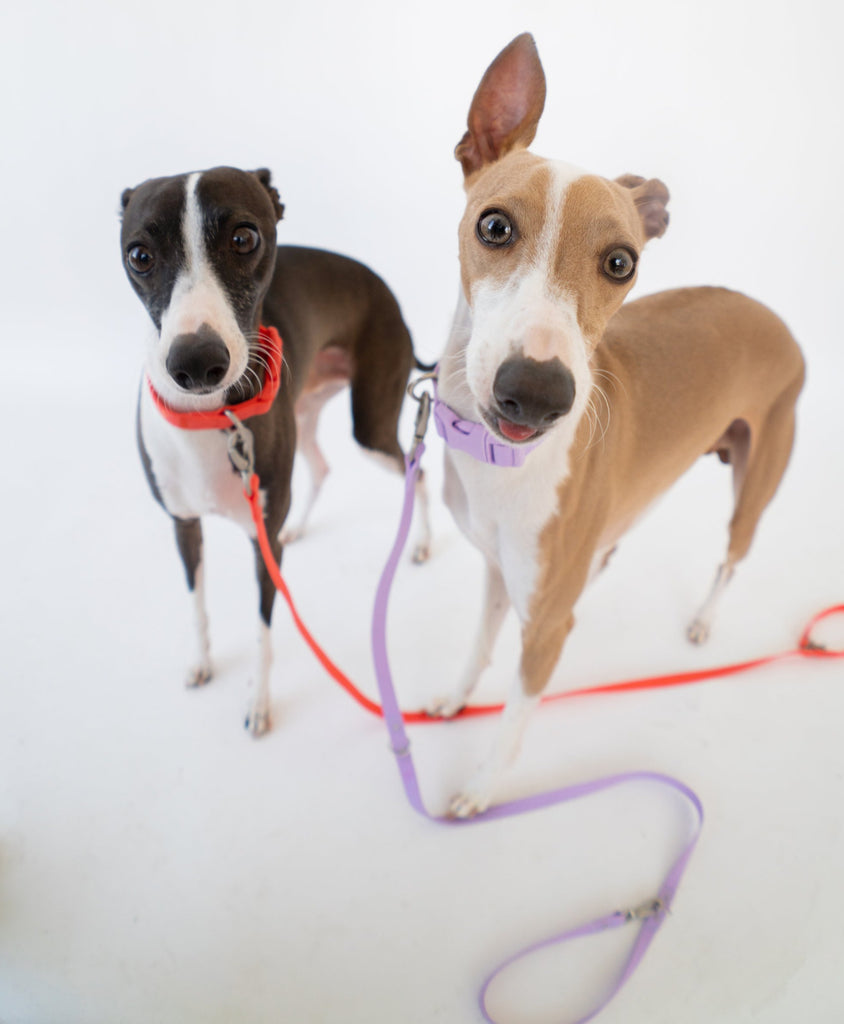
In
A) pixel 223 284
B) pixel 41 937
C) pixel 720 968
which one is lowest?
pixel 41 937

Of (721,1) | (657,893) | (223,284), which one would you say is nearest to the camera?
(223,284)

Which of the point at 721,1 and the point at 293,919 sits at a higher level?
the point at 721,1

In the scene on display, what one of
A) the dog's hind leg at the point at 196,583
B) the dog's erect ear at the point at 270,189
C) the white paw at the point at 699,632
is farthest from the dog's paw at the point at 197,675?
the white paw at the point at 699,632

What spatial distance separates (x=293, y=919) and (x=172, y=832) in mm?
449

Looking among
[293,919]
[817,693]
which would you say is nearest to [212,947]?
[293,919]

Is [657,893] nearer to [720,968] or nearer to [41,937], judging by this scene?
[720,968]

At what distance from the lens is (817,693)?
2.43 m

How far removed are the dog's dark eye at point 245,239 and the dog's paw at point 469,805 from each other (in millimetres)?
1627

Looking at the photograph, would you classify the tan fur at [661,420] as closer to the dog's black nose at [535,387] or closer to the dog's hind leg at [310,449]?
the dog's black nose at [535,387]

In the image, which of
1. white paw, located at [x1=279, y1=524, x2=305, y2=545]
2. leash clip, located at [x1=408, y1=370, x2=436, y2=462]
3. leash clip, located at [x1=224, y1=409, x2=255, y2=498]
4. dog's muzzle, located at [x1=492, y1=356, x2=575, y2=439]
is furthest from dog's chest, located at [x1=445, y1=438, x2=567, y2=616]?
white paw, located at [x1=279, y1=524, x2=305, y2=545]

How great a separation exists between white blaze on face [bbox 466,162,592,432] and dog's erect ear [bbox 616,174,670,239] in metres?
0.37

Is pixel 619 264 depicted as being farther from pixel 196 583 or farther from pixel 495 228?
pixel 196 583

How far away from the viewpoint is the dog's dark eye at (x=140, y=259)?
1486mm

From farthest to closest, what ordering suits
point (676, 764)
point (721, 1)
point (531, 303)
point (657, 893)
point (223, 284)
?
1. point (721, 1)
2. point (676, 764)
3. point (657, 893)
4. point (223, 284)
5. point (531, 303)
